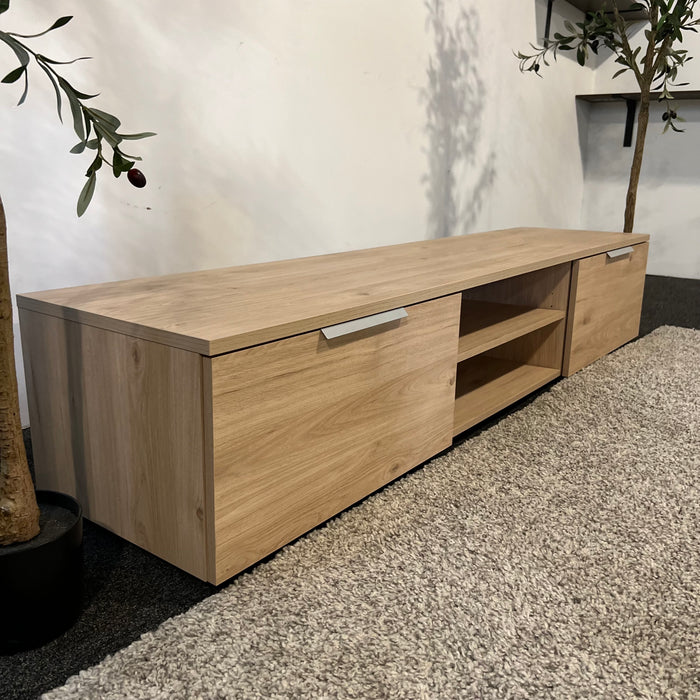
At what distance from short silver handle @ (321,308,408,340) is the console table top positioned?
10 millimetres

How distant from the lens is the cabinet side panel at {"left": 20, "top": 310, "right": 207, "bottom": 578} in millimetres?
1002

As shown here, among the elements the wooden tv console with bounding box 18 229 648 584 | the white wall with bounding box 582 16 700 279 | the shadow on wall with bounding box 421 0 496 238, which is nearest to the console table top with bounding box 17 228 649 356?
the wooden tv console with bounding box 18 229 648 584

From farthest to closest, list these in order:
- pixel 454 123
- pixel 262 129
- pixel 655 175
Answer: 1. pixel 655 175
2. pixel 454 123
3. pixel 262 129

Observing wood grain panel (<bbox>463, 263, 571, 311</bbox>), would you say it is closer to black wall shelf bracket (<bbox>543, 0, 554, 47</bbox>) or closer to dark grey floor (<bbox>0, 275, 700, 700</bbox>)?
dark grey floor (<bbox>0, 275, 700, 700</bbox>)

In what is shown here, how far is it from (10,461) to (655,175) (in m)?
3.94

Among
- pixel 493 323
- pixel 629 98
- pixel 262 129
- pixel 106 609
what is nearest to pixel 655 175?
pixel 629 98

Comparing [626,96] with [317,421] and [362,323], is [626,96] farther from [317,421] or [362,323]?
[317,421]

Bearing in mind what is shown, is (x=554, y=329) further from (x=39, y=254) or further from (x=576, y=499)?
(x=39, y=254)

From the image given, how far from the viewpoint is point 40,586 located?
37.5 inches

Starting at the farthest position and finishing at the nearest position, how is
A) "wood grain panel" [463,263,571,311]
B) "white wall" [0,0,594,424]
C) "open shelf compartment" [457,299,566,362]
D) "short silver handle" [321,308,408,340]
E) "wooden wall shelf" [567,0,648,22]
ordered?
"wooden wall shelf" [567,0,648,22] → "wood grain panel" [463,263,571,311] → "open shelf compartment" [457,299,566,362] → "white wall" [0,0,594,424] → "short silver handle" [321,308,408,340]

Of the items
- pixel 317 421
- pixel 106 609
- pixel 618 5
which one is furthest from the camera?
pixel 618 5

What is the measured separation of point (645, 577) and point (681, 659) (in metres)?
0.19

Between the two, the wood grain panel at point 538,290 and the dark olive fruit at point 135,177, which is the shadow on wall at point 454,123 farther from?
the dark olive fruit at point 135,177

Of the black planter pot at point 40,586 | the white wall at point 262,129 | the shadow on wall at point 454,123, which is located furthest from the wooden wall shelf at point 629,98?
the black planter pot at point 40,586
